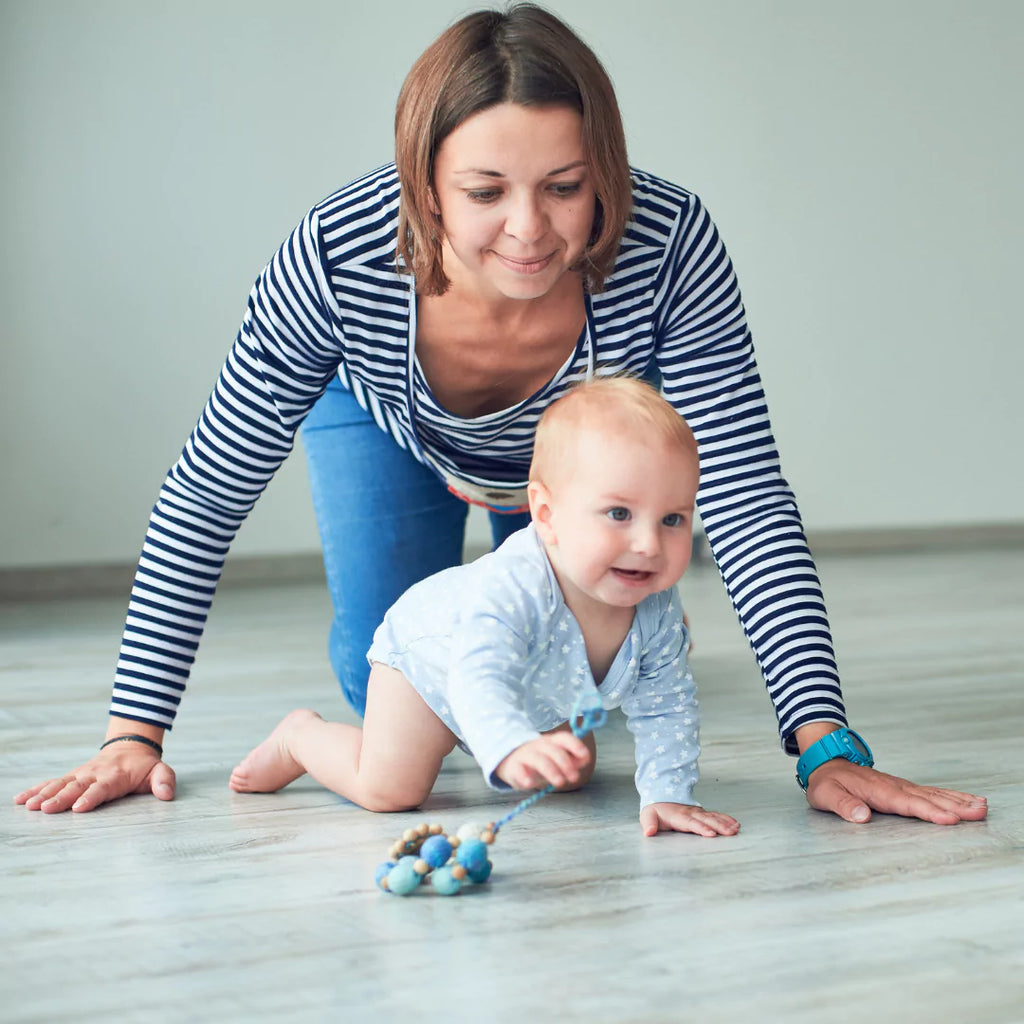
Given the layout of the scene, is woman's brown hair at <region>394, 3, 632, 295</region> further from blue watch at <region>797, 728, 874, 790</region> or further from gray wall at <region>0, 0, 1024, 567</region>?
gray wall at <region>0, 0, 1024, 567</region>

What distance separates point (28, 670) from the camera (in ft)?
7.41

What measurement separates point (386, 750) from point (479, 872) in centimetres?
27

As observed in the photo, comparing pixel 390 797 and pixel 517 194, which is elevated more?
pixel 517 194

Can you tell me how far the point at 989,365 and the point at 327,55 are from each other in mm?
2209

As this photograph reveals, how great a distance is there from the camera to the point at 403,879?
1.05 m

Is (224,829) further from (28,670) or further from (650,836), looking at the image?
(28,670)

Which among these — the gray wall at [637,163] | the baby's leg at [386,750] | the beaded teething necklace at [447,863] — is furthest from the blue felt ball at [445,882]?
the gray wall at [637,163]

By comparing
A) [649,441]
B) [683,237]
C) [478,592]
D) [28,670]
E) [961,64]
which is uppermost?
[961,64]

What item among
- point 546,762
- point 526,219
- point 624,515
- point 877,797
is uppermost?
point 526,219

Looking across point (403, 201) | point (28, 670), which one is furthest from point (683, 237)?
point (28, 670)

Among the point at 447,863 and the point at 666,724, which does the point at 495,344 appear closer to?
the point at 666,724

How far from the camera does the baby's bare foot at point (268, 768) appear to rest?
1.40 metres

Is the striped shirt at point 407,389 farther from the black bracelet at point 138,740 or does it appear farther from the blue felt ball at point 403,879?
the blue felt ball at point 403,879

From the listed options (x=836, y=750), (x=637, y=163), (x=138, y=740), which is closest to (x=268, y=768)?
(x=138, y=740)
